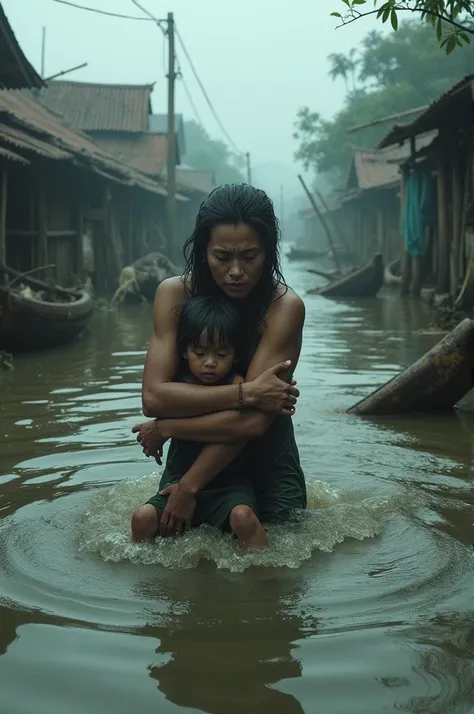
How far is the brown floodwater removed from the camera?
252 centimetres

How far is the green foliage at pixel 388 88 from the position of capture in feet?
124

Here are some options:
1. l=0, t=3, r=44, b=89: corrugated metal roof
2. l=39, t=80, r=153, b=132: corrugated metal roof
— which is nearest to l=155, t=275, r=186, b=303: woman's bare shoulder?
l=0, t=3, r=44, b=89: corrugated metal roof

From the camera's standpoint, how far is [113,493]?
4547mm

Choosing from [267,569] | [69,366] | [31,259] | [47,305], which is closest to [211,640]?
[267,569]

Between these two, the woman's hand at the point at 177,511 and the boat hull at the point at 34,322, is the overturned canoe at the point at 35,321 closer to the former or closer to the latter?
the boat hull at the point at 34,322

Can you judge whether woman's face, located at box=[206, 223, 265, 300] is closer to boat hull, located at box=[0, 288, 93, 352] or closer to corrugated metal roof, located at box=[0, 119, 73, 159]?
boat hull, located at box=[0, 288, 93, 352]

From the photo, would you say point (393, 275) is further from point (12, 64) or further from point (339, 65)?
point (339, 65)

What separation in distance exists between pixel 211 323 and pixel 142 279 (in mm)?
15396

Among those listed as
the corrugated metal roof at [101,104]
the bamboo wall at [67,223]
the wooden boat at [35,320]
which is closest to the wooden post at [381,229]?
the corrugated metal roof at [101,104]

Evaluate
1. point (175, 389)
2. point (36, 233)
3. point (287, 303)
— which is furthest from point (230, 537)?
point (36, 233)

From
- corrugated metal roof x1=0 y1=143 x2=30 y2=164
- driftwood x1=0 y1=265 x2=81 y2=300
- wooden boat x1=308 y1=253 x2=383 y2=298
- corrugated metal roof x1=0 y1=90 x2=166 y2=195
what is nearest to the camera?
corrugated metal roof x1=0 y1=143 x2=30 y2=164

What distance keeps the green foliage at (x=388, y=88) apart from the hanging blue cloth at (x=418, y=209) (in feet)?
68.5

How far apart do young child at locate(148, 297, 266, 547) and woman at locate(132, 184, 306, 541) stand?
4 centimetres

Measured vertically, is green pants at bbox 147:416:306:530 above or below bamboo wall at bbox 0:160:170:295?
below
